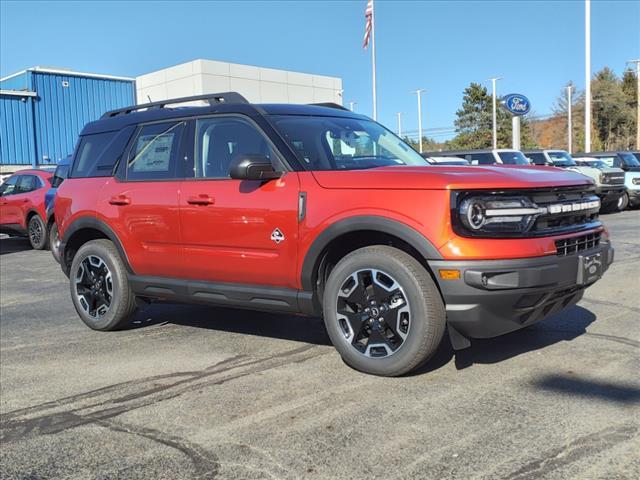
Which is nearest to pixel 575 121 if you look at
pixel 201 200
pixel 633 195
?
pixel 633 195

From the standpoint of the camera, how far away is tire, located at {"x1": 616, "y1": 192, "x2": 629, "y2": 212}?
18.6 meters

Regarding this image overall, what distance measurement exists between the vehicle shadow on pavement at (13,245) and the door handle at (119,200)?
909 centimetres

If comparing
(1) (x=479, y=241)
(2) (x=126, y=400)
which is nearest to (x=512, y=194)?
(1) (x=479, y=241)

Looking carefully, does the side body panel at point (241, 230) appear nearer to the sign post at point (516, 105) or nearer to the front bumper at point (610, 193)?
the front bumper at point (610, 193)

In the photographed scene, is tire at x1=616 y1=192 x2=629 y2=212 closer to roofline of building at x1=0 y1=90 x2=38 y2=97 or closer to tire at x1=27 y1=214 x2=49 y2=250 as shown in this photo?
tire at x1=27 y1=214 x2=49 y2=250

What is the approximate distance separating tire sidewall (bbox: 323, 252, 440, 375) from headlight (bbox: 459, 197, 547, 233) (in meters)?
0.49

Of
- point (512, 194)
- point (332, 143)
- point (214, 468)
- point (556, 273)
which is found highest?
point (332, 143)

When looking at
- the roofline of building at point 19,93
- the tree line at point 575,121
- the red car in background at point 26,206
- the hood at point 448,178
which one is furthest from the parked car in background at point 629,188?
the tree line at point 575,121

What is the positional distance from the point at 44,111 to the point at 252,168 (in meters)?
28.3

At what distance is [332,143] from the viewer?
4777 millimetres

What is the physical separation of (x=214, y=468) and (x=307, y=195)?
6.39 ft

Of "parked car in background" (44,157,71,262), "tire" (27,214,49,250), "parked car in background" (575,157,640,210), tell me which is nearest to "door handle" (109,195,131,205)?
"parked car in background" (44,157,71,262)

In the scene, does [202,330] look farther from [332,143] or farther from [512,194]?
[512,194]

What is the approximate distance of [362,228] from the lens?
399cm
